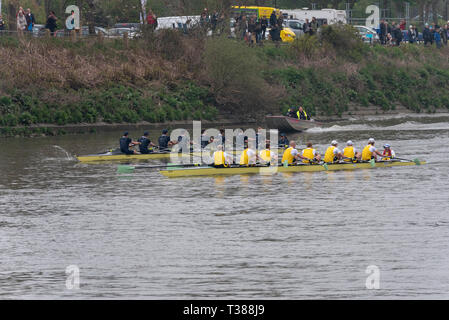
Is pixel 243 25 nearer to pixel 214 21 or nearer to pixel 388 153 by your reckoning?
pixel 214 21

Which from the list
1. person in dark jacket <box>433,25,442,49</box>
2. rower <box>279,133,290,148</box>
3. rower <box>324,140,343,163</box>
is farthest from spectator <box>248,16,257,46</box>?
rower <box>324,140,343,163</box>

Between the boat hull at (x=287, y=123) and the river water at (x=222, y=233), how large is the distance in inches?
504

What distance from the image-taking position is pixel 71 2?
62.3 meters

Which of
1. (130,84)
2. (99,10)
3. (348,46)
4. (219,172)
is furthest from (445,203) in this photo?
(99,10)

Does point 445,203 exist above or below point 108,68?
below

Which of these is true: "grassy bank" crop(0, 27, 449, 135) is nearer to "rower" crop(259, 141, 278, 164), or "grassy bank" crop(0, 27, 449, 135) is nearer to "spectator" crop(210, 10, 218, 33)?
"spectator" crop(210, 10, 218, 33)

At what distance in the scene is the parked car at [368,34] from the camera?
65938 mm

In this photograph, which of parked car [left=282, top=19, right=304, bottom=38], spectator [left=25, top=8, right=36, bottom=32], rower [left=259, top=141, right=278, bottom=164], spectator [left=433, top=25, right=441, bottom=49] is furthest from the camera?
spectator [left=433, top=25, right=441, bottom=49]

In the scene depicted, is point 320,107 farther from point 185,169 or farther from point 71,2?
point 185,169

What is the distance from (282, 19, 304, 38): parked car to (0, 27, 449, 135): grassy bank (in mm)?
2545

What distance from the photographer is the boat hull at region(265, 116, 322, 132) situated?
47281 millimetres

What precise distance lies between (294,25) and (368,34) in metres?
7.19

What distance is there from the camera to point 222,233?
22719 millimetres
